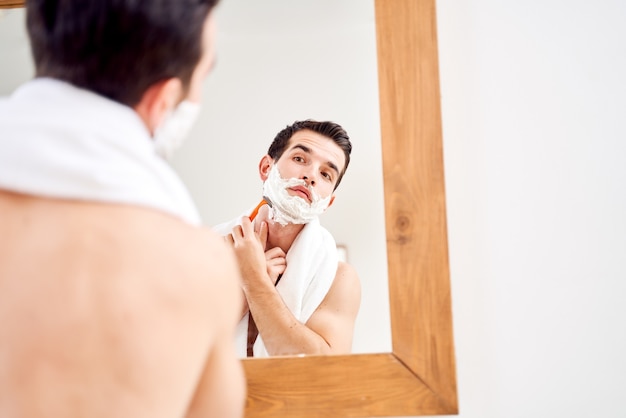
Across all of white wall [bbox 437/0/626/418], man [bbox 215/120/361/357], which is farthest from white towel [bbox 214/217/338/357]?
white wall [bbox 437/0/626/418]

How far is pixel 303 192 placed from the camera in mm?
982

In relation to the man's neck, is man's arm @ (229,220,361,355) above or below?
below

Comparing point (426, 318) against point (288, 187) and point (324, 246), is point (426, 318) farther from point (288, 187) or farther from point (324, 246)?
point (288, 187)

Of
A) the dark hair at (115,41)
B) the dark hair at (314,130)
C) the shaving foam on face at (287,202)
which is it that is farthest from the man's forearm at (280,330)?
the dark hair at (115,41)

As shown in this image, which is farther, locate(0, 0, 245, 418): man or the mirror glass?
the mirror glass

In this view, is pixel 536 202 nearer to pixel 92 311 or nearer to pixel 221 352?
pixel 221 352

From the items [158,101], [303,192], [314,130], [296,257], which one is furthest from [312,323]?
[158,101]

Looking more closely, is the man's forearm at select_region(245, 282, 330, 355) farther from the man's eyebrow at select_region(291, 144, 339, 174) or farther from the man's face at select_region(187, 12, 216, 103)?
the man's face at select_region(187, 12, 216, 103)

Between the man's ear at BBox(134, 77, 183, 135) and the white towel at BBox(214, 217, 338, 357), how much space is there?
458 mm

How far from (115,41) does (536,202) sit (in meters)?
0.74

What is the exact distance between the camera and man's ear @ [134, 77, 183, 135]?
0.53 meters

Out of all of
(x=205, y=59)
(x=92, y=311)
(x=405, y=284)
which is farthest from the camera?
(x=405, y=284)

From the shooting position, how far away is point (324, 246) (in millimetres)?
978

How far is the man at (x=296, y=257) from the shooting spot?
0.96 meters
